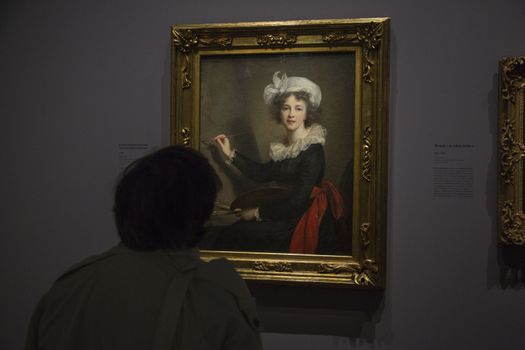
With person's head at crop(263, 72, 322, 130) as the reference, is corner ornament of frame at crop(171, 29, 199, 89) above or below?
above

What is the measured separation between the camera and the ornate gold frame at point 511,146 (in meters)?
1.89

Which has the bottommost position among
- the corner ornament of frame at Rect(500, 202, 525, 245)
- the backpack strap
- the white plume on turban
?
the backpack strap

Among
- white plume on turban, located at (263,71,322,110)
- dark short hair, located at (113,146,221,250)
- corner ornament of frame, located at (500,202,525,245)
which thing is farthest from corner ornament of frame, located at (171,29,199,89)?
corner ornament of frame, located at (500,202,525,245)

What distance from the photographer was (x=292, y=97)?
80.4 inches

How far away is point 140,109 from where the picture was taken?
221 centimetres

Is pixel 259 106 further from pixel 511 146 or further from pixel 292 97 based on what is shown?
pixel 511 146

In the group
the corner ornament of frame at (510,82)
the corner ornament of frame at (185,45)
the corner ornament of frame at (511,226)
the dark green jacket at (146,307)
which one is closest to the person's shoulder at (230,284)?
the dark green jacket at (146,307)

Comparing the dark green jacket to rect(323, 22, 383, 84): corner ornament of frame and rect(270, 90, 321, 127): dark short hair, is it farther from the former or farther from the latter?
rect(323, 22, 383, 84): corner ornament of frame

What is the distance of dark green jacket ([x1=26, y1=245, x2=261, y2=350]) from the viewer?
1.00m

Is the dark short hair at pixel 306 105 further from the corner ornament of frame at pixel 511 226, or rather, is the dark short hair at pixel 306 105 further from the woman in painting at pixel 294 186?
the corner ornament of frame at pixel 511 226

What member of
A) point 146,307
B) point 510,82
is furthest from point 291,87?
point 146,307

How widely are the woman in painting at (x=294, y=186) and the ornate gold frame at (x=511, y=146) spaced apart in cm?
72

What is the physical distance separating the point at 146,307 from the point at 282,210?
1107 millimetres

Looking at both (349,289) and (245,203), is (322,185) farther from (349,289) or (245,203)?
(349,289)
